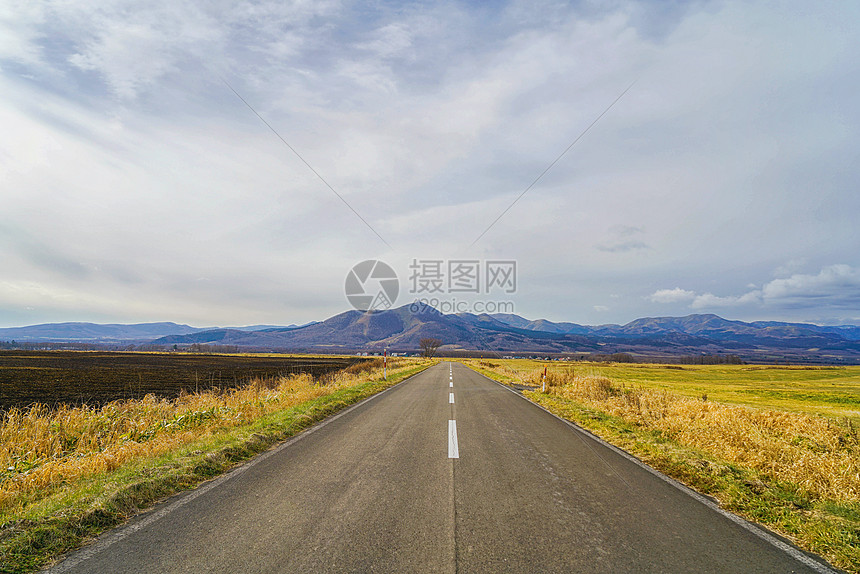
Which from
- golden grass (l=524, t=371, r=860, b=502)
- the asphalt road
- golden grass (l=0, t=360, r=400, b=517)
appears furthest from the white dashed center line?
golden grass (l=0, t=360, r=400, b=517)

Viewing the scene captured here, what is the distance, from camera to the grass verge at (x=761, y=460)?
4.57 m

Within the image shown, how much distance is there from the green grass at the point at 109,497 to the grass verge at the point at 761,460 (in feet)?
23.5

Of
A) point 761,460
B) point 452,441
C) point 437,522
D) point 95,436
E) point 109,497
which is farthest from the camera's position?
point 95,436

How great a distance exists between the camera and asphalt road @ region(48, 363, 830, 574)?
358 centimetres

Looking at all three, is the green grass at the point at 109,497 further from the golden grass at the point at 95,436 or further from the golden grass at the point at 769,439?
the golden grass at the point at 769,439

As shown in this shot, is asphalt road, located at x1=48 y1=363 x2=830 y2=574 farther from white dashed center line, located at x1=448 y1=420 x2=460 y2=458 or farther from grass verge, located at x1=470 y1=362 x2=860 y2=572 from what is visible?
grass verge, located at x1=470 y1=362 x2=860 y2=572

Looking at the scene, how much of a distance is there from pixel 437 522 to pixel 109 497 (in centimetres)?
395

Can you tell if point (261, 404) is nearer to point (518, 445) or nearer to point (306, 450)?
point (306, 450)

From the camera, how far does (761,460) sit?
23.3 feet

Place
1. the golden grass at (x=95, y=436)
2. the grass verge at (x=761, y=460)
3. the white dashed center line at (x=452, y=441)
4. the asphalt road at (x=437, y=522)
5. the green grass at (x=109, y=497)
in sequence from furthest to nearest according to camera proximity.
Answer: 1. the white dashed center line at (x=452, y=441)
2. the golden grass at (x=95, y=436)
3. the grass verge at (x=761, y=460)
4. the green grass at (x=109, y=497)
5. the asphalt road at (x=437, y=522)

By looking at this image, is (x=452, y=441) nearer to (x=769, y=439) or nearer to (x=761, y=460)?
(x=761, y=460)

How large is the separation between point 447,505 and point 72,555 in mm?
3642

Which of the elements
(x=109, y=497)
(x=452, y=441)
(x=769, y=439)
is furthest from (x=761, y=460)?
(x=109, y=497)

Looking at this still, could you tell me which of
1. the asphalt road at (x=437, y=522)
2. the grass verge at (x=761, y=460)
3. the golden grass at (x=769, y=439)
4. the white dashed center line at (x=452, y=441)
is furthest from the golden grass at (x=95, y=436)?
the golden grass at (x=769, y=439)
